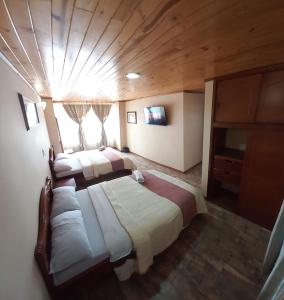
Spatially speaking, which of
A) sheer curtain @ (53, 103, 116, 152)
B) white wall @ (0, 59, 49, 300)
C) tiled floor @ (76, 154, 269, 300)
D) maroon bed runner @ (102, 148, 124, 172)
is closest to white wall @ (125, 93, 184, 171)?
sheer curtain @ (53, 103, 116, 152)

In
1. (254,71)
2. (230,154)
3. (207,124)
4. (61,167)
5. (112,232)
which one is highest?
(254,71)

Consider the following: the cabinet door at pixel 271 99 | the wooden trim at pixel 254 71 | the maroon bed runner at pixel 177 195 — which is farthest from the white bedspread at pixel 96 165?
the cabinet door at pixel 271 99

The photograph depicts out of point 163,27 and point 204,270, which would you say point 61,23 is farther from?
point 204,270

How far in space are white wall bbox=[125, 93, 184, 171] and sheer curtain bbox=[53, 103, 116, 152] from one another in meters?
1.00

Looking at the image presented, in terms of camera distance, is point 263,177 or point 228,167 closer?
point 263,177

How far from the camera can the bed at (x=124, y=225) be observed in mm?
1297

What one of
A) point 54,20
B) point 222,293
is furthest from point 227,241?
point 54,20

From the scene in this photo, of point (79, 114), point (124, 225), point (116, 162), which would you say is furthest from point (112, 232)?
point (79, 114)

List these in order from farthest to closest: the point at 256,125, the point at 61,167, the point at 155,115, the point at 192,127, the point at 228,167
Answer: the point at 155,115 → the point at 192,127 → the point at 61,167 → the point at 228,167 → the point at 256,125

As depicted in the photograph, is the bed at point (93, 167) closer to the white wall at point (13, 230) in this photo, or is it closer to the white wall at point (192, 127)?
the white wall at point (192, 127)

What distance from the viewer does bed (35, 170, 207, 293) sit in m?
1.30

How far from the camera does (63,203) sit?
5.91ft

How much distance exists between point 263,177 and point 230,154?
63 cm

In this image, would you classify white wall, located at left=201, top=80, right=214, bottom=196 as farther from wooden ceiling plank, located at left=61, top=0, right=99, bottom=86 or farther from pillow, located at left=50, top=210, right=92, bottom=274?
pillow, located at left=50, top=210, right=92, bottom=274
